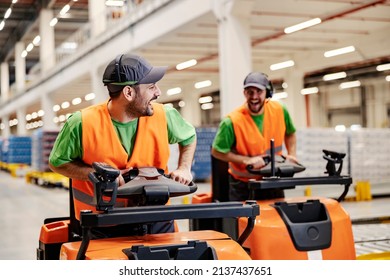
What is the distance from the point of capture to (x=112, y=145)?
85.3 inches

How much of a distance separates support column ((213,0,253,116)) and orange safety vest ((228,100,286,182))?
13.9 ft

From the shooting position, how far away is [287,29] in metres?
11.3

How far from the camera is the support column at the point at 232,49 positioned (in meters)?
7.66

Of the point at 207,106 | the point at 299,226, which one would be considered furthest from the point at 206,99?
the point at 299,226

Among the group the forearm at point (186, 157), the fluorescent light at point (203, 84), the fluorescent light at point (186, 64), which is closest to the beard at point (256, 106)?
the forearm at point (186, 157)

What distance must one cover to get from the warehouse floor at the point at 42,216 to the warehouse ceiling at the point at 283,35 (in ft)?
5.87

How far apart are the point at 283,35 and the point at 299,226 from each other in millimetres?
9799

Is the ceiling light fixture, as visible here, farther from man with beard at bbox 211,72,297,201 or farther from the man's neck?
the man's neck

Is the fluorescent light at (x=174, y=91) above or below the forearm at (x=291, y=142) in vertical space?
above

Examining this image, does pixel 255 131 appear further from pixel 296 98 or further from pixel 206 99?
pixel 206 99

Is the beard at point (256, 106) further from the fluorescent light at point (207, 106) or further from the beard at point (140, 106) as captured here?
the fluorescent light at point (207, 106)

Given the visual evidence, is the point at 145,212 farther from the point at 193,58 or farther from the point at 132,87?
the point at 193,58

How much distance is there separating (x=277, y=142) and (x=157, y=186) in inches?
60.2

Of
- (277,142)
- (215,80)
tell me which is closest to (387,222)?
(277,142)
